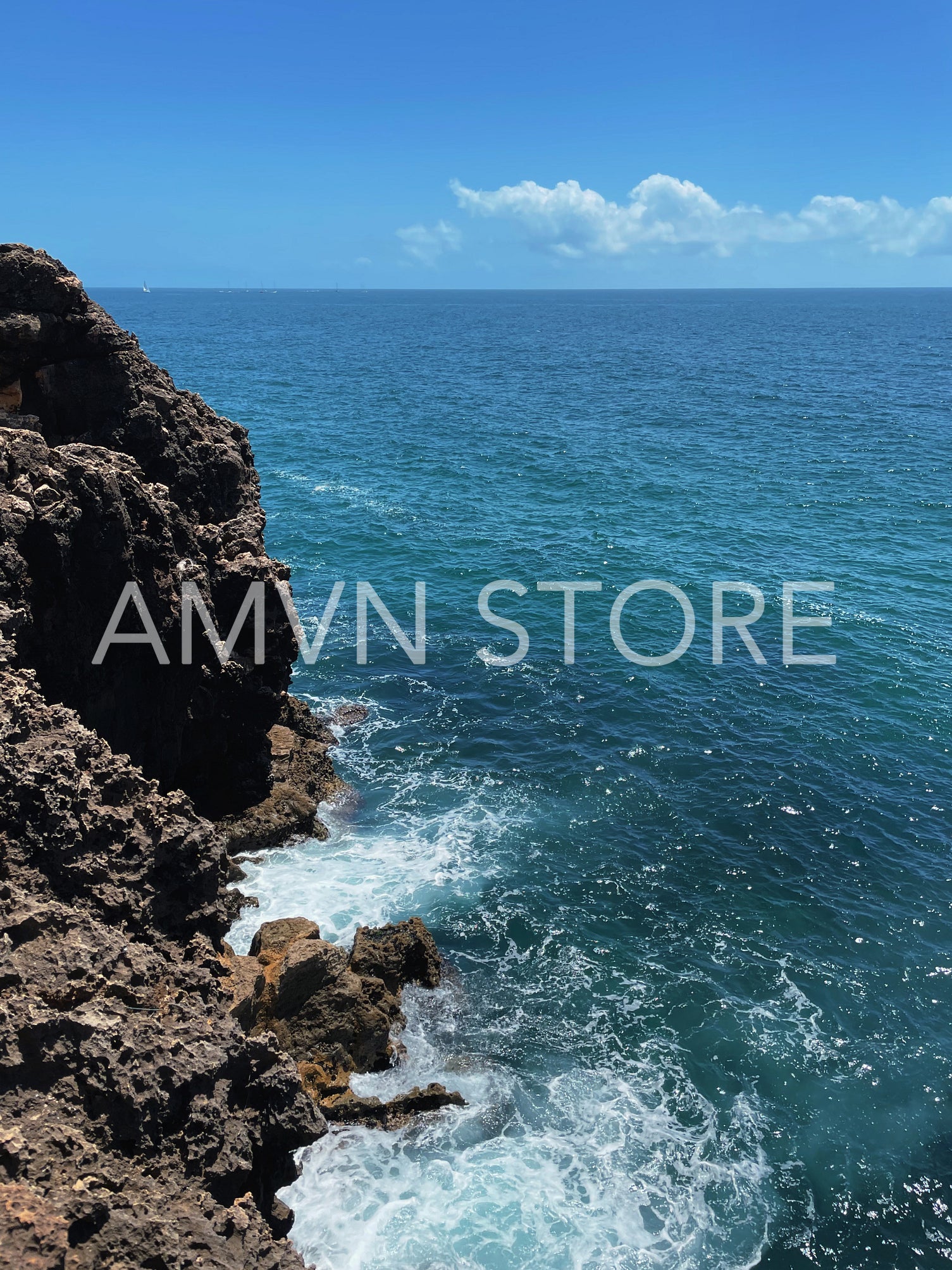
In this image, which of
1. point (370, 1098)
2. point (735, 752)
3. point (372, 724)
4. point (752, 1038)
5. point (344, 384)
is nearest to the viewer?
point (370, 1098)

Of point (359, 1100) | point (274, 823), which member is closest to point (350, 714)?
point (274, 823)

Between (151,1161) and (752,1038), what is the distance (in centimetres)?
1821

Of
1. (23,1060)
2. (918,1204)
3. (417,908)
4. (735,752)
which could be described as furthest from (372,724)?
(23,1060)

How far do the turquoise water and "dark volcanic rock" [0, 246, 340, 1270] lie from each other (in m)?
6.25

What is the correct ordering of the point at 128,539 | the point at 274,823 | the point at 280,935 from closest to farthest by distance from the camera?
the point at 128,539, the point at 280,935, the point at 274,823

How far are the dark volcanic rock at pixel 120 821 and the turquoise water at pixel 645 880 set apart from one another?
6249 millimetres

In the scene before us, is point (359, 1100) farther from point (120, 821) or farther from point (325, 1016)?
point (120, 821)

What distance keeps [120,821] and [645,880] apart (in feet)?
A: 64.6

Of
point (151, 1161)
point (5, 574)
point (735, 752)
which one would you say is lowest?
point (735, 752)

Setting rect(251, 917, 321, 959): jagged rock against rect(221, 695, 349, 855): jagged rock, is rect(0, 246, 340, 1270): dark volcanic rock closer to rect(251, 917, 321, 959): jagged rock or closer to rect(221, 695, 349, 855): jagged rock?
rect(221, 695, 349, 855): jagged rock

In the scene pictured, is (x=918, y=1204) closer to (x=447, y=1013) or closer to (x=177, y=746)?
(x=447, y=1013)

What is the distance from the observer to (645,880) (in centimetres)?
3166

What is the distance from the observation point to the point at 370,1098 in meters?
22.9

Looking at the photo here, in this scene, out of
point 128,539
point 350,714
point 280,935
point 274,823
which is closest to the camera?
point 128,539
